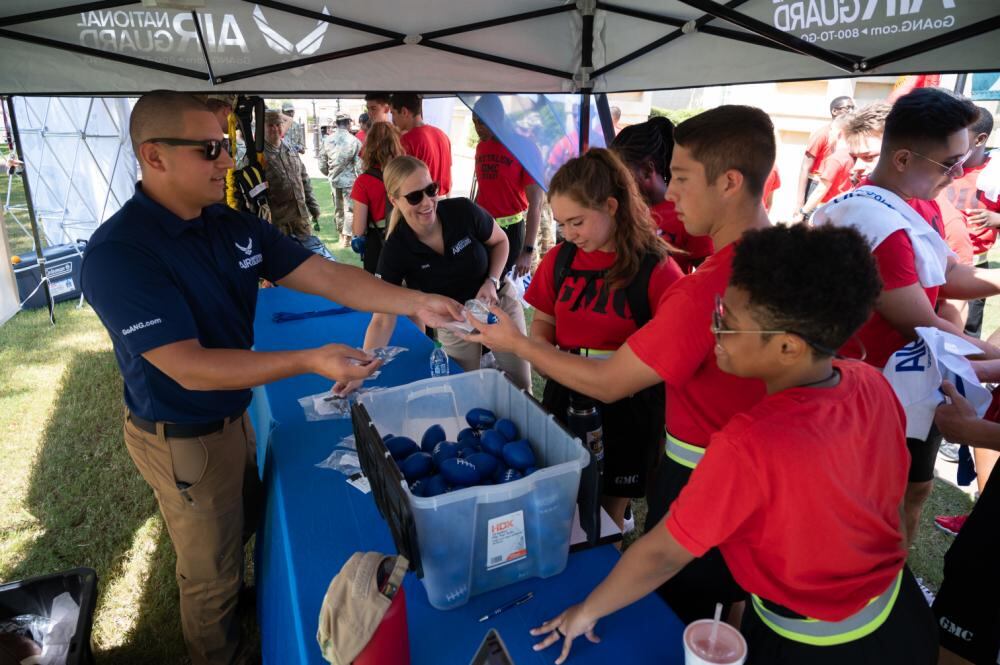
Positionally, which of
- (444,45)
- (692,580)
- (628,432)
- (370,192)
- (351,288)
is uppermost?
(444,45)

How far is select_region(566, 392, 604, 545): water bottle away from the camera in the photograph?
1.45 metres

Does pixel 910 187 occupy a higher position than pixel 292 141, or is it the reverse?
pixel 292 141

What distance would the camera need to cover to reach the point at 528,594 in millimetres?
1449

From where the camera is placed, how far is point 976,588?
1.64m

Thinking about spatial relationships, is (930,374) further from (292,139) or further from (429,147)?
(292,139)

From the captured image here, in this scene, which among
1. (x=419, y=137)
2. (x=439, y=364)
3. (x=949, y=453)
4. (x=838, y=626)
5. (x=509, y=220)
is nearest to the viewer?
(x=838, y=626)

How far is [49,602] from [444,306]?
1.82 metres

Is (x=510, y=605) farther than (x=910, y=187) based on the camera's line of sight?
No

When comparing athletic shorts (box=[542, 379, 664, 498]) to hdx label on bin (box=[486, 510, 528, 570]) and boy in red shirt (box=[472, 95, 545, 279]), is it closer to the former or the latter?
hdx label on bin (box=[486, 510, 528, 570])

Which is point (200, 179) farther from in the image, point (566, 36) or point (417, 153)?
point (417, 153)

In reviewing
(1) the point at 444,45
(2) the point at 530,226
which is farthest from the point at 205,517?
(2) the point at 530,226

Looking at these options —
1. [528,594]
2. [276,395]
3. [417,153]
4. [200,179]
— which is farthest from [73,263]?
[528,594]

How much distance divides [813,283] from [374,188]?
4092 millimetres

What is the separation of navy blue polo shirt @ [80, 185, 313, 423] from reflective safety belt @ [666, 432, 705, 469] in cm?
149
